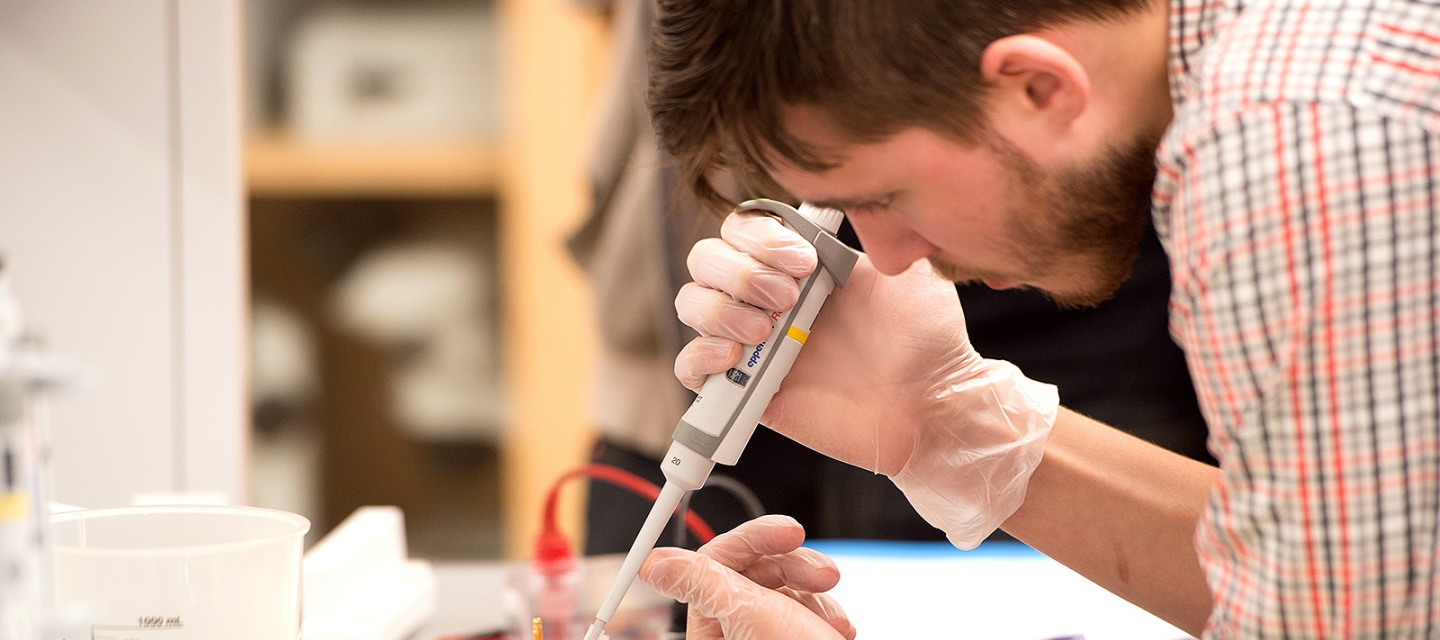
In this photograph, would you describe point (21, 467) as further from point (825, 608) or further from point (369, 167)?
point (369, 167)

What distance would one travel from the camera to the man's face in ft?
2.23

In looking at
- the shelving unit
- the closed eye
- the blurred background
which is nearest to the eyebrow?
the closed eye

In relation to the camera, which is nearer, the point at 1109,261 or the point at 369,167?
the point at 1109,261

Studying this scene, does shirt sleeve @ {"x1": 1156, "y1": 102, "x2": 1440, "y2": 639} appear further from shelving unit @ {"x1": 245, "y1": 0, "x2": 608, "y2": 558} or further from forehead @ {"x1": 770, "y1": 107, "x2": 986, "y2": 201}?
shelving unit @ {"x1": 245, "y1": 0, "x2": 608, "y2": 558}

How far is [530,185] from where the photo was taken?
1856mm

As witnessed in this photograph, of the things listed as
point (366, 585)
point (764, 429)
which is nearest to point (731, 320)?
point (366, 585)

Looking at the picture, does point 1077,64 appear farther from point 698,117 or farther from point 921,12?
point 698,117

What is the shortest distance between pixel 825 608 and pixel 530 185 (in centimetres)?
121

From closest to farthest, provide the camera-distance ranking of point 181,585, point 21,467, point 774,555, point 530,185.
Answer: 1. point 21,467
2. point 181,585
3. point 774,555
4. point 530,185

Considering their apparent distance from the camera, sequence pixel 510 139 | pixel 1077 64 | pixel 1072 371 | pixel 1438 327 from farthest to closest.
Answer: pixel 510 139, pixel 1072 371, pixel 1077 64, pixel 1438 327

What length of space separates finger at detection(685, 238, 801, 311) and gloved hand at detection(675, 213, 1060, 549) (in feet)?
0.50

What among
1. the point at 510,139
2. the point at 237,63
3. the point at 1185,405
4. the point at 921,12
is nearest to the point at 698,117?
the point at 921,12

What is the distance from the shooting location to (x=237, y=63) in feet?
3.67

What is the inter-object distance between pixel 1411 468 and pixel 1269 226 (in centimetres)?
13
